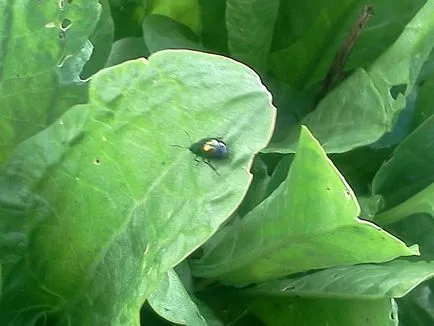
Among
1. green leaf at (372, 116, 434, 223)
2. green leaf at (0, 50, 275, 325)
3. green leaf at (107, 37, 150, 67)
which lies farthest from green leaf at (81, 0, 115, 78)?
green leaf at (372, 116, 434, 223)

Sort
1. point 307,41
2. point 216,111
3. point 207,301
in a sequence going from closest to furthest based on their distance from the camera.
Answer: point 216,111 < point 207,301 < point 307,41

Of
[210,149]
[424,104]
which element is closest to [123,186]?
[210,149]

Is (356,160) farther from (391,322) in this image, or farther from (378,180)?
(391,322)

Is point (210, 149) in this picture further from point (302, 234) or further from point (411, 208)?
point (411, 208)

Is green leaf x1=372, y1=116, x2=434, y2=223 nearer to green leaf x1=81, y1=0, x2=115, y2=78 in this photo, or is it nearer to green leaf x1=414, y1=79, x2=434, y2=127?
green leaf x1=414, y1=79, x2=434, y2=127

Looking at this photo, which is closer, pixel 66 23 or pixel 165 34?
pixel 66 23

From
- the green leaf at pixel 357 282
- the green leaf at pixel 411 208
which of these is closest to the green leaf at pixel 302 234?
the green leaf at pixel 357 282

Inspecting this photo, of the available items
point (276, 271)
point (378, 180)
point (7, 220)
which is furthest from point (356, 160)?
point (7, 220)
